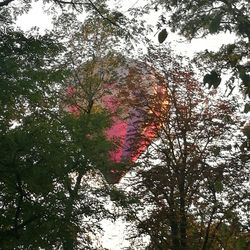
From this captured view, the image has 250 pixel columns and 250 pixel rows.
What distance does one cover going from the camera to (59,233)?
34.4 ft

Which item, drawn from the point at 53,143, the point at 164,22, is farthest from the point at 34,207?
the point at 164,22

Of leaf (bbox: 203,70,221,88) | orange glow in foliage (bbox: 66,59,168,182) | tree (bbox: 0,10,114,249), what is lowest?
leaf (bbox: 203,70,221,88)

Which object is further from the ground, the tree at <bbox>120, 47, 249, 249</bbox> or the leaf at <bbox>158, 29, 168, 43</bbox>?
the tree at <bbox>120, 47, 249, 249</bbox>

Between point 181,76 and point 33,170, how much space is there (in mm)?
9395

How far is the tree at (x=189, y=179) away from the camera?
1484cm

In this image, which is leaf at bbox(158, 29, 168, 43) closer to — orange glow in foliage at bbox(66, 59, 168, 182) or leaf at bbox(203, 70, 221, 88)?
leaf at bbox(203, 70, 221, 88)

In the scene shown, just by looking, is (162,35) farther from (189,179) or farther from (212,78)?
(189,179)

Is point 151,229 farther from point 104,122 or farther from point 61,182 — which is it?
point 61,182

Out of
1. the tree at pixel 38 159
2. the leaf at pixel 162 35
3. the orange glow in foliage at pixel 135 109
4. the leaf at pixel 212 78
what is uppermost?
the orange glow in foliage at pixel 135 109

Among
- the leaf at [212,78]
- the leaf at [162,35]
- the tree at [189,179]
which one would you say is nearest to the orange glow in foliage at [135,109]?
the tree at [189,179]

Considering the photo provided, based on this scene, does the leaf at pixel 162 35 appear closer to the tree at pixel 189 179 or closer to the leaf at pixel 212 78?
the leaf at pixel 212 78

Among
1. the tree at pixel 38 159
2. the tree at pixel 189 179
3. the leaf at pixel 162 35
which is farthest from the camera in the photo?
the tree at pixel 189 179

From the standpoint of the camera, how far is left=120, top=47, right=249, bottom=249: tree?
14836mm

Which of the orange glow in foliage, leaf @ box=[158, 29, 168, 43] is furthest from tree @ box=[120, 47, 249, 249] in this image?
leaf @ box=[158, 29, 168, 43]
